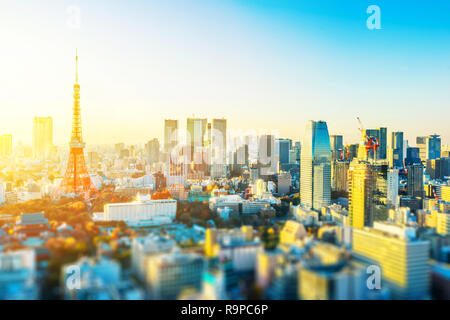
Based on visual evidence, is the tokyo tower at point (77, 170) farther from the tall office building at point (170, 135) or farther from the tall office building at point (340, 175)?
the tall office building at point (340, 175)

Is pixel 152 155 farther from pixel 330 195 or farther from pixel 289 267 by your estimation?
pixel 289 267

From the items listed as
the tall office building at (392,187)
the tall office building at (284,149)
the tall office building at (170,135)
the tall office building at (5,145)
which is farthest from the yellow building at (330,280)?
the tall office building at (170,135)

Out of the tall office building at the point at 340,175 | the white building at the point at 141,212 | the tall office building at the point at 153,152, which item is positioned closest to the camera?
the white building at the point at 141,212

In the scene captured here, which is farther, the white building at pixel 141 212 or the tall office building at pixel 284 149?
the tall office building at pixel 284 149

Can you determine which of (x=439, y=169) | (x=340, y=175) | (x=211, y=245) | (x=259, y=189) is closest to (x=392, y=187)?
(x=340, y=175)

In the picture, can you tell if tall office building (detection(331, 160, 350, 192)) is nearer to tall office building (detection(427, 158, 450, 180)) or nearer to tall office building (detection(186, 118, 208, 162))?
tall office building (detection(427, 158, 450, 180))

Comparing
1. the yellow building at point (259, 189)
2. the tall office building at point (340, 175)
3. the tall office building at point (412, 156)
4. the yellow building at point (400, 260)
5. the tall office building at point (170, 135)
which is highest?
the tall office building at point (170, 135)

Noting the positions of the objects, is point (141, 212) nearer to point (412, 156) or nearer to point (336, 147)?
point (336, 147)
